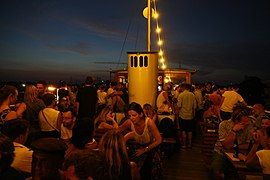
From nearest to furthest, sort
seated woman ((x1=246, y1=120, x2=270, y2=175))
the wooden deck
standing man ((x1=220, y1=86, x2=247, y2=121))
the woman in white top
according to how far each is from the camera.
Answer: seated woman ((x1=246, y1=120, x2=270, y2=175)) → the woman in white top → the wooden deck → standing man ((x1=220, y1=86, x2=247, y2=121))

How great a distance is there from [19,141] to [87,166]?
1533mm

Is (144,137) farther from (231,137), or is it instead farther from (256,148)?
(256,148)

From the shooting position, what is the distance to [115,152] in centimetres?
335

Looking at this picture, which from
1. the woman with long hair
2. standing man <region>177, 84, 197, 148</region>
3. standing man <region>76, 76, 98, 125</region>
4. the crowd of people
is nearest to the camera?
the crowd of people

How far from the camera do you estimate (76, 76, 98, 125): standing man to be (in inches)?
278

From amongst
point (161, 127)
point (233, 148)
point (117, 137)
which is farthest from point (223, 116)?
point (117, 137)

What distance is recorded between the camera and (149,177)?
16.2ft

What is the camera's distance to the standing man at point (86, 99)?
278 inches

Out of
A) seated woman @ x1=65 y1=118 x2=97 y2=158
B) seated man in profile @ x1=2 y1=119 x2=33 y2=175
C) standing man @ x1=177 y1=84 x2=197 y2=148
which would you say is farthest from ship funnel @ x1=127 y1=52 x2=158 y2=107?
seated man in profile @ x1=2 y1=119 x2=33 y2=175

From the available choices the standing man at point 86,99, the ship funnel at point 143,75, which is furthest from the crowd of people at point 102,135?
the ship funnel at point 143,75

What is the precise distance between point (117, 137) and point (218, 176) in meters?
2.43

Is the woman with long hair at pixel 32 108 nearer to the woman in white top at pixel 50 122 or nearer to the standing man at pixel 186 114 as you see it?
the woman in white top at pixel 50 122

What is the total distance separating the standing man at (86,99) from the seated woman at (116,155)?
3.67 metres

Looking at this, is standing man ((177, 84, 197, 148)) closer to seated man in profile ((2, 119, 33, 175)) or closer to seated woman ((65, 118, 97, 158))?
seated woman ((65, 118, 97, 158))
